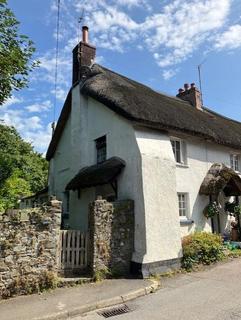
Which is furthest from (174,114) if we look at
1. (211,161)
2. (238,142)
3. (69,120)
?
(69,120)

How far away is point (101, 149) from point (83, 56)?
18.2ft

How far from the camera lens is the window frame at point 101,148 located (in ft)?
45.6

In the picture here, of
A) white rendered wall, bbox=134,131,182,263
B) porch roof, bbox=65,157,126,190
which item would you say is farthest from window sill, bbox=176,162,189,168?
porch roof, bbox=65,157,126,190

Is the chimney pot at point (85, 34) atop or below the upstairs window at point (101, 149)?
atop

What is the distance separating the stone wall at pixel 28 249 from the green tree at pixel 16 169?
48.3 feet

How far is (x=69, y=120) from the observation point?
17531 millimetres

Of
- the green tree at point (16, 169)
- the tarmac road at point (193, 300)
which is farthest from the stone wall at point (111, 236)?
the green tree at point (16, 169)

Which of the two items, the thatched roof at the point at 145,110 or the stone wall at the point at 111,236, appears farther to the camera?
the thatched roof at the point at 145,110

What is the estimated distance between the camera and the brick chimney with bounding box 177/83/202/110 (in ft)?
66.6

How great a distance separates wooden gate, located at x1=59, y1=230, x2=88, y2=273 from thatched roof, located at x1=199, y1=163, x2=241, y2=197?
6.22 m

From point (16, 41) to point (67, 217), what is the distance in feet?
29.6

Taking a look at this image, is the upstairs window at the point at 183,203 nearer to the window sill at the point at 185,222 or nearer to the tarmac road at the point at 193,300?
A: the window sill at the point at 185,222

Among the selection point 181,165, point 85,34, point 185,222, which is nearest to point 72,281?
point 185,222

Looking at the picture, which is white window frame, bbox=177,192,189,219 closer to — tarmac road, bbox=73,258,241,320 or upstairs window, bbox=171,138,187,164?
upstairs window, bbox=171,138,187,164
